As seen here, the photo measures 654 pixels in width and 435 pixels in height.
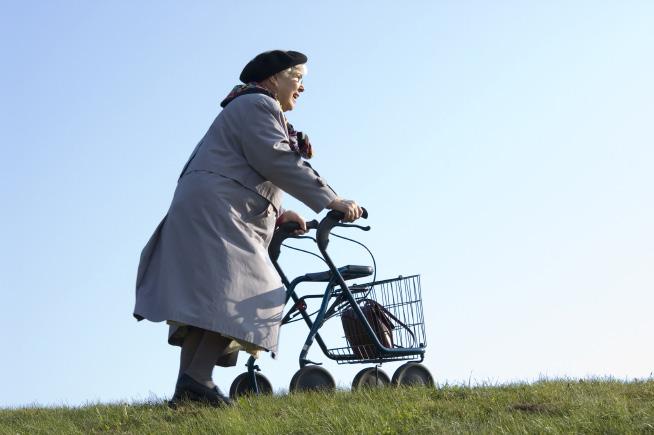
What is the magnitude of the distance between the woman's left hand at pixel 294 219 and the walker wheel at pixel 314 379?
2.92 ft

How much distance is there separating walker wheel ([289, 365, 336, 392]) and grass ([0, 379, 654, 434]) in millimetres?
228

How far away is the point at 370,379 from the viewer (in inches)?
256

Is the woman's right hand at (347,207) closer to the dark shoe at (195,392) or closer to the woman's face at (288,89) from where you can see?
the woman's face at (288,89)

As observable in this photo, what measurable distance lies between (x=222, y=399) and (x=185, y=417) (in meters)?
0.32

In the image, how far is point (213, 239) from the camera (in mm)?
5355

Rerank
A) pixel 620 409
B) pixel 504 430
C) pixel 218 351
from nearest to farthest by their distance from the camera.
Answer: pixel 504 430 → pixel 620 409 → pixel 218 351

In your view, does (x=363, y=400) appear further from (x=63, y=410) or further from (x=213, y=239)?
(x=63, y=410)

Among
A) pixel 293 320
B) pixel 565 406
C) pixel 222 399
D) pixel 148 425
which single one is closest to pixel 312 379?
pixel 293 320

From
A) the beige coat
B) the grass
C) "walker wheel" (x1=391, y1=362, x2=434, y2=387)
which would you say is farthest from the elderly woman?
"walker wheel" (x1=391, y1=362, x2=434, y2=387)

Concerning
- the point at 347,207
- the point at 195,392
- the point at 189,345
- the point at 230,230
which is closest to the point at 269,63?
the point at 347,207

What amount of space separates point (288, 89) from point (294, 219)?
0.87 meters

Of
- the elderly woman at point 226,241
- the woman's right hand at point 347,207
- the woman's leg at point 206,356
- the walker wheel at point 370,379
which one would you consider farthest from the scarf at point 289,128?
the walker wheel at point 370,379

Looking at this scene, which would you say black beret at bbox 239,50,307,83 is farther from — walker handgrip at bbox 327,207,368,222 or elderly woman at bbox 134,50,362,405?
walker handgrip at bbox 327,207,368,222

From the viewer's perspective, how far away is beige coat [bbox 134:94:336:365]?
531 centimetres
